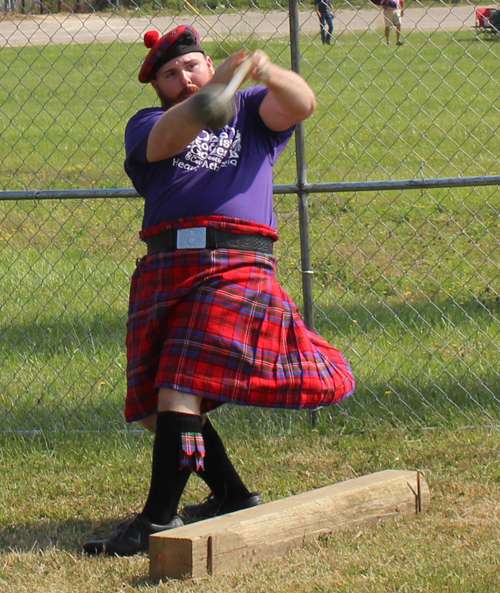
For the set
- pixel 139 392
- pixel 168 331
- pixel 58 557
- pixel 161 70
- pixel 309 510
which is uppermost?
pixel 161 70

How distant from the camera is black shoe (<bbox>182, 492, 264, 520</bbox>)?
3.09m

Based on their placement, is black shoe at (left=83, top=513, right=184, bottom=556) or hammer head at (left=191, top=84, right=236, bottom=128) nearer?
hammer head at (left=191, top=84, right=236, bottom=128)

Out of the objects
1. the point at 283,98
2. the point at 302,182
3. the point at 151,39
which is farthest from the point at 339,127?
the point at 283,98

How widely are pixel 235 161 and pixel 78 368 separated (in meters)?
2.26

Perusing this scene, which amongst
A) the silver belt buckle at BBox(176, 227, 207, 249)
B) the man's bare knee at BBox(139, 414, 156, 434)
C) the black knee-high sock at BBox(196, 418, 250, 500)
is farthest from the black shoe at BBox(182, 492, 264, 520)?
the silver belt buckle at BBox(176, 227, 207, 249)

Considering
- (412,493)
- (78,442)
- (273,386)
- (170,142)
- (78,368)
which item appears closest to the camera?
(170,142)

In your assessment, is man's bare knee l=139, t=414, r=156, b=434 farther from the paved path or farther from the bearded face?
the paved path

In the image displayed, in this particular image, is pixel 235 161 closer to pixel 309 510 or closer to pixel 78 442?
pixel 309 510

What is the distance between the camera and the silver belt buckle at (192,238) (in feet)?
8.94

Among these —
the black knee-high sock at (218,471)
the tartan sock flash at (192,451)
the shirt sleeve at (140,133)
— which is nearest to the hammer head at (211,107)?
the shirt sleeve at (140,133)

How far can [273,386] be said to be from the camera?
2.76 metres

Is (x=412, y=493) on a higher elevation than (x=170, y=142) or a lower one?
lower

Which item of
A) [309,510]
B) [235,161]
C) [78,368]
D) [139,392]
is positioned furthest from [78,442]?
[235,161]

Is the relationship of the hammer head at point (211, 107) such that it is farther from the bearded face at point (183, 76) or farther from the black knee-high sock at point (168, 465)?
the black knee-high sock at point (168, 465)
